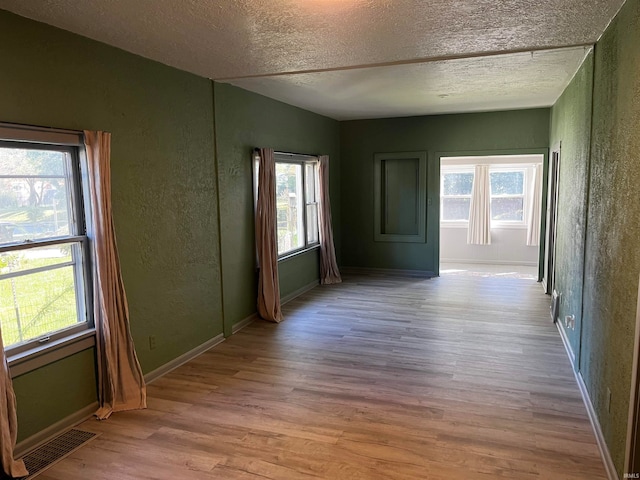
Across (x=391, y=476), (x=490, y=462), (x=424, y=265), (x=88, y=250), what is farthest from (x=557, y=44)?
(x=424, y=265)

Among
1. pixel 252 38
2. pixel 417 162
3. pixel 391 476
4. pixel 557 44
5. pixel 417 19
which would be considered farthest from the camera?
pixel 417 162

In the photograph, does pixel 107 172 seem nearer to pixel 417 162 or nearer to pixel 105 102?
pixel 105 102

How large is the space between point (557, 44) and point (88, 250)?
143 inches

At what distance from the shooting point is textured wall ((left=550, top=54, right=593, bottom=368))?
3.54m

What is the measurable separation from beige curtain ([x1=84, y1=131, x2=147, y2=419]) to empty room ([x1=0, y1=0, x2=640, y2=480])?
0.05 feet

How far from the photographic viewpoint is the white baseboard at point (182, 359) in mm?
3668

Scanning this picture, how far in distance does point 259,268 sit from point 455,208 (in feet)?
17.4

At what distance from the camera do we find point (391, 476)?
2432 millimetres

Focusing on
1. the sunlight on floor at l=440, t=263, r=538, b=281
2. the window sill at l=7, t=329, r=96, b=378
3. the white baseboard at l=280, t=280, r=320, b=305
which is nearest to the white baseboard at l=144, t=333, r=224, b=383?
the window sill at l=7, t=329, r=96, b=378

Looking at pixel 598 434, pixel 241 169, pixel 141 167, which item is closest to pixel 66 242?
pixel 141 167

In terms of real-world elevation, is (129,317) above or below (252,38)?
below

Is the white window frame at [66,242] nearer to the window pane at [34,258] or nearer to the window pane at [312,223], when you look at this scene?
the window pane at [34,258]

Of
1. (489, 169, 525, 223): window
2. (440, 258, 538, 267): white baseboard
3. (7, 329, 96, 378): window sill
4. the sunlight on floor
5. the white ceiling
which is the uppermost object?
the white ceiling

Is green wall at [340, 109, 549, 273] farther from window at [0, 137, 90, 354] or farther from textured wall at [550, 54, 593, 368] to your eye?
window at [0, 137, 90, 354]
